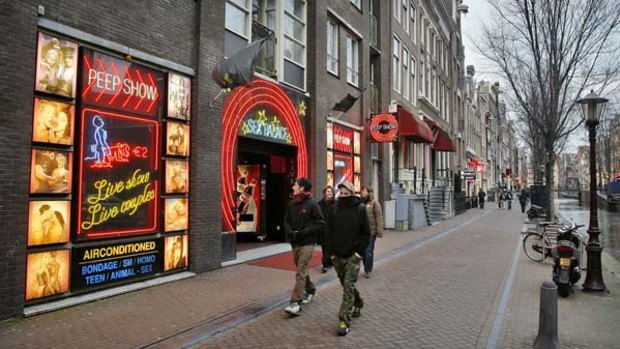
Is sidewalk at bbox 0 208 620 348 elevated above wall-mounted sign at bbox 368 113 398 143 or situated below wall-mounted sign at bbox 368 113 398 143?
below

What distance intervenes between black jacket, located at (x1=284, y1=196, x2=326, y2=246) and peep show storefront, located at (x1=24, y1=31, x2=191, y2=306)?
3074mm

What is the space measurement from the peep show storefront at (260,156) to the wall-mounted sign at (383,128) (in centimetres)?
471

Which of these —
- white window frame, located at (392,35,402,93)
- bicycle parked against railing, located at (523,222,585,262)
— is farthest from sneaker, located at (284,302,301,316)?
white window frame, located at (392,35,402,93)

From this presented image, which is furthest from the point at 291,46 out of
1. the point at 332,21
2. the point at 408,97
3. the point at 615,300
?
the point at 408,97

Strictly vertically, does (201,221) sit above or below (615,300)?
above

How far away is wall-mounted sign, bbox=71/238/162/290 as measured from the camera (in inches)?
287

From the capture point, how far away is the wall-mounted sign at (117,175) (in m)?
7.49

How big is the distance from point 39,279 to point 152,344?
2.33 m

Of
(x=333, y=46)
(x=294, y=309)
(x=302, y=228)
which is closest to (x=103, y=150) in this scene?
(x=302, y=228)

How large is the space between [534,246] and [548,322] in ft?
23.8

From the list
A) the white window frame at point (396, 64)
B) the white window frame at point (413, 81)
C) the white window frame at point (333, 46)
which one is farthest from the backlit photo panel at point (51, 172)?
the white window frame at point (413, 81)

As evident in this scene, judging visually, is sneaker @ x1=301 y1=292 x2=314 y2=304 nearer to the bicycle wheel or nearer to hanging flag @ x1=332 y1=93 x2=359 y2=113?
the bicycle wheel

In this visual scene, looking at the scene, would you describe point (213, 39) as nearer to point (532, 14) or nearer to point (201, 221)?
point (201, 221)

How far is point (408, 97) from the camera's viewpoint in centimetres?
2566
